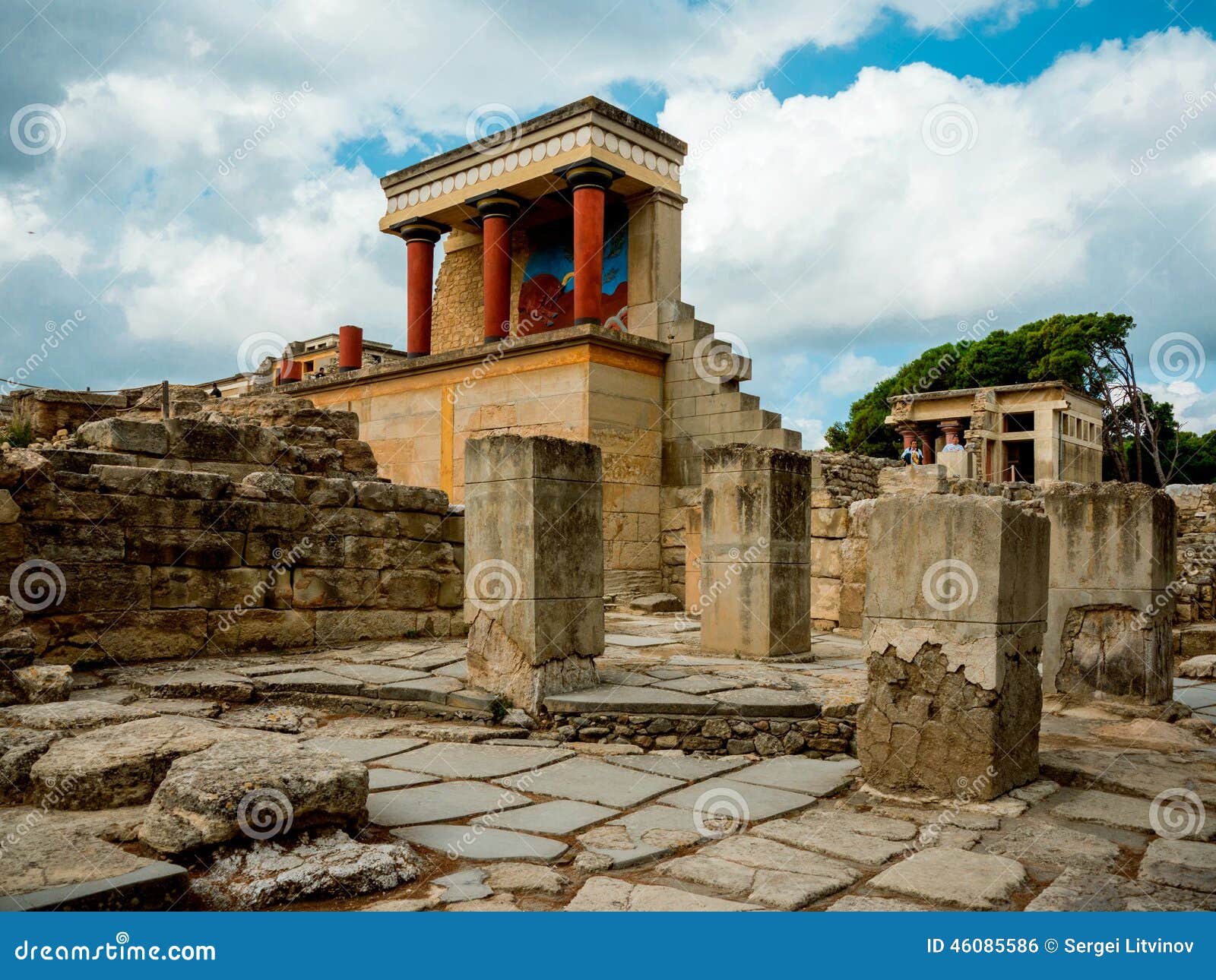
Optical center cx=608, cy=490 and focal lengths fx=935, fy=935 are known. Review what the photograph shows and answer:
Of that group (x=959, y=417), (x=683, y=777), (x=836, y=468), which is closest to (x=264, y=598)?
(x=683, y=777)

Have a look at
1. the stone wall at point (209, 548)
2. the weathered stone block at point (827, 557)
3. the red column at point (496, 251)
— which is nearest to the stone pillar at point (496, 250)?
the red column at point (496, 251)

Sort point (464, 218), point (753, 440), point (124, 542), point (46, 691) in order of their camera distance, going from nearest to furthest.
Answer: point (46, 691), point (124, 542), point (753, 440), point (464, 218)

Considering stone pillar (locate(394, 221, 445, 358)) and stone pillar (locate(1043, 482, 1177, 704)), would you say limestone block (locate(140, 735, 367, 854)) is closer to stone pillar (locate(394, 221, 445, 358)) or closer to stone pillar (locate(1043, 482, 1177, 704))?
stone pillar (locate(1043, 482, 1177, 704))

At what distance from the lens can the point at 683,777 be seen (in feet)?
15.9

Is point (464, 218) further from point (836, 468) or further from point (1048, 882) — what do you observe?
point (1048, 882)

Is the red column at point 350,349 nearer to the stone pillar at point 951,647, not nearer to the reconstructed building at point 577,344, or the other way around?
the reconstructed building at point 577,344

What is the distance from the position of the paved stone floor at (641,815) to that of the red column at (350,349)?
12.5 metres

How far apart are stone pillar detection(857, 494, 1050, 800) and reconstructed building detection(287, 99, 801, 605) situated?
7827 mm

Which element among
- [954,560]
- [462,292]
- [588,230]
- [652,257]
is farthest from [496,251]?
[954,560]

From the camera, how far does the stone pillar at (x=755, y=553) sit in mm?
7793

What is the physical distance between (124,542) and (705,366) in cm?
836

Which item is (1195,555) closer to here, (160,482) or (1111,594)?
(1111,594)

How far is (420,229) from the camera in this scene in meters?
16.8

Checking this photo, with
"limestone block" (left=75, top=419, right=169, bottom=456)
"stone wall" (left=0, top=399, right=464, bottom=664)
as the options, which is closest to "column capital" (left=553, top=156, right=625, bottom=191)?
"stone wall" (left=0, top=399, right=464, bottom=664)
